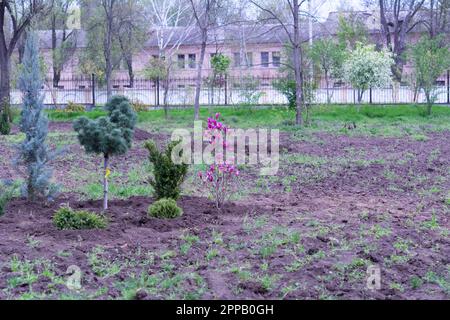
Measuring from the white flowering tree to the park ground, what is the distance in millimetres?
13122

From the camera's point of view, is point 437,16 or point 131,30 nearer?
point 131,30

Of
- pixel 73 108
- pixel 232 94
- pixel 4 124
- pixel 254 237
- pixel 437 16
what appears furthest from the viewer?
pixel 437 16

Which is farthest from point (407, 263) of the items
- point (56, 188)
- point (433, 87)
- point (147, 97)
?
point (147, 97)

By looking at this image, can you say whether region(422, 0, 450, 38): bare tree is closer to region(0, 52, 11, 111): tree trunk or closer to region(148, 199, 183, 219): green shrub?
region(0, 52, 11, 111): tree trunk

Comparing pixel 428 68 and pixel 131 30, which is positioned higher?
pixel 131 30

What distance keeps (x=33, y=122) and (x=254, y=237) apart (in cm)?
291

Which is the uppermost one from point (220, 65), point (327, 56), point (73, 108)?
point (327, 56)

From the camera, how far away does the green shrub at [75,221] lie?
6.32 m

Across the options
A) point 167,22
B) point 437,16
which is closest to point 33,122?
point 437,16

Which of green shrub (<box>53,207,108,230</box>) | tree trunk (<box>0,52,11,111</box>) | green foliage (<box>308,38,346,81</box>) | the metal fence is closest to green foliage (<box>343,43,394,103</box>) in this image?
the metal fence

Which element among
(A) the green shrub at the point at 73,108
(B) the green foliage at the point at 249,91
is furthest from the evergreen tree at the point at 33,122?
(A) the green shrub at the point at 73,108

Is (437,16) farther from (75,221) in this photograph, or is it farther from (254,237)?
(75,221)

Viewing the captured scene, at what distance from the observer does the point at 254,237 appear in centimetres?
625

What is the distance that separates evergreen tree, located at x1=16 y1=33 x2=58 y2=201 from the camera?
24.1ft
